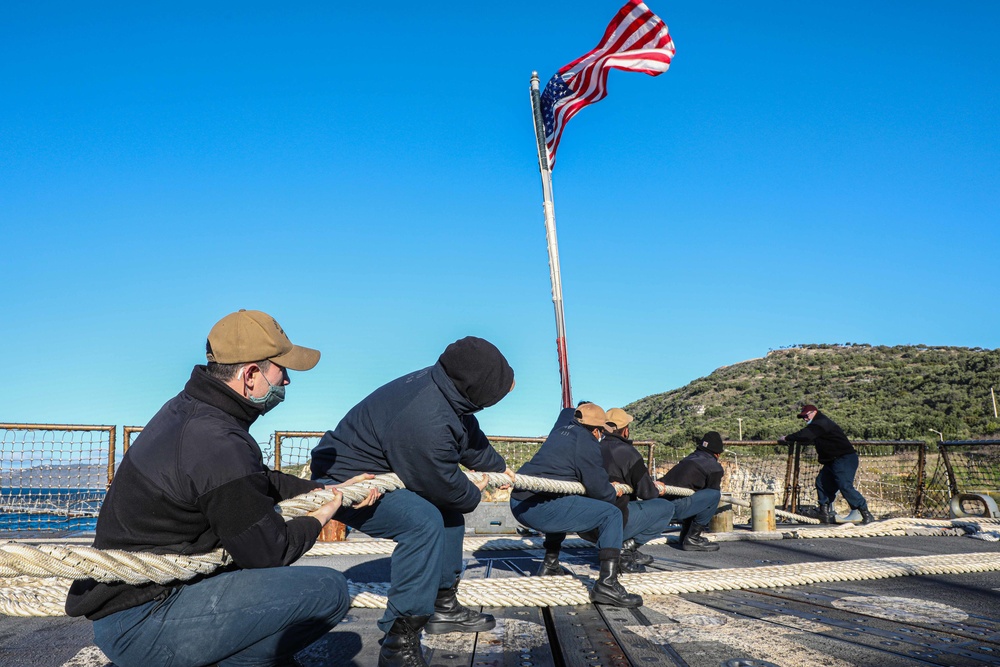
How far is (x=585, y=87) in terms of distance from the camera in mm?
9500

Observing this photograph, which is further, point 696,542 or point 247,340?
point 696,542

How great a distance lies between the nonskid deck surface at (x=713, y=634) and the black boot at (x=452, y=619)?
0.06 m

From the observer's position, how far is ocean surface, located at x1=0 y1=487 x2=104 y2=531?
29.9ft

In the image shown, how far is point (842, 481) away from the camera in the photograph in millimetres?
9562

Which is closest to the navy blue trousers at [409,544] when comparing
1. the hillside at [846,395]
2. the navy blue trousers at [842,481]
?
the navy blue trousers at [842,481]

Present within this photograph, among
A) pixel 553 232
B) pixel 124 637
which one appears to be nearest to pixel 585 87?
pixel 553 232

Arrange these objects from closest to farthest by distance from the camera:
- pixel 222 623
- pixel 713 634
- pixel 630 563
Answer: pixel 222 623 → pixel 713 634 → pixel 630 563

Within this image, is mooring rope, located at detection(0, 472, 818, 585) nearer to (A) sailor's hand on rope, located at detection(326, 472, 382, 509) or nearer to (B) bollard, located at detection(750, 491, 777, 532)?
(A) sailor's hand on rope, located at detection(326, 472, 382, 509)

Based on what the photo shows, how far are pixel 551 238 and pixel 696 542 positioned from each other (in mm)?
4406

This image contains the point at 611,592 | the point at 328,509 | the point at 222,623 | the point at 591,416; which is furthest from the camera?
the point at 591,416

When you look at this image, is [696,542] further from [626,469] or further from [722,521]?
[626,469]

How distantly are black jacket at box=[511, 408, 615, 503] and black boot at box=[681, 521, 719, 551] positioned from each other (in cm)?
255

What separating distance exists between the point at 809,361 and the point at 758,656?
80.8m

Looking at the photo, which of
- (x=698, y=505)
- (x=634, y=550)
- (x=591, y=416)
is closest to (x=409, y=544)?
(x=591, y=416)
